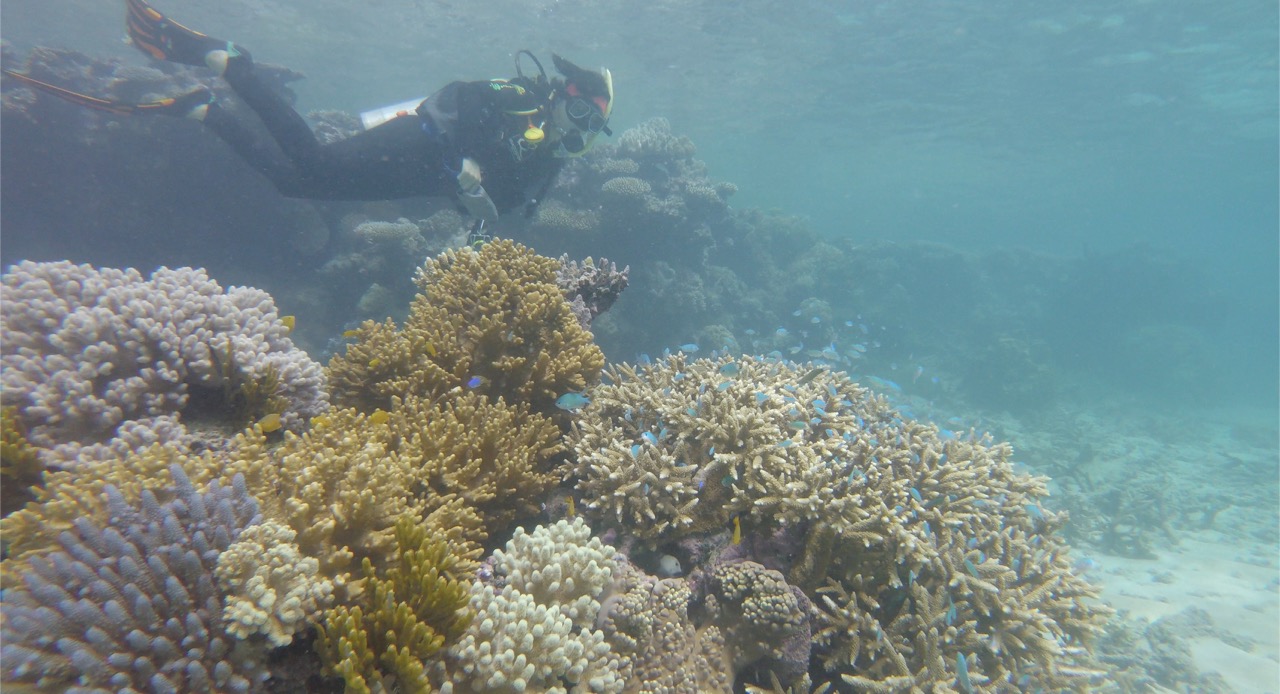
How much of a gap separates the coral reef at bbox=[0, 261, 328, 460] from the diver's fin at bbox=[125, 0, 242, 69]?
8.02m

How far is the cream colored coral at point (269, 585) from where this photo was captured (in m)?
2.02

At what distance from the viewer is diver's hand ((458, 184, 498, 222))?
8.27 meters

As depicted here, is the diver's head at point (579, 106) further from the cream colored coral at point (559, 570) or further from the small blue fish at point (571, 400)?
the cream colored coral at point (559, 570)

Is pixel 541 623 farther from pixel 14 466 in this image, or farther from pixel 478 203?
pixel 478 203

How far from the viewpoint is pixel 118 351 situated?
3.30 m

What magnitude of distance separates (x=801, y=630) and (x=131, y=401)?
441cm

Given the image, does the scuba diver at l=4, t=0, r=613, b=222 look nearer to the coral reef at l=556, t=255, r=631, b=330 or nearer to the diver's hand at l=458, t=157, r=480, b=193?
the diver's hand at l=458, t=157, r=480, b=193

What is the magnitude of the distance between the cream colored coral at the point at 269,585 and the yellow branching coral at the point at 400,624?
0.12 metres

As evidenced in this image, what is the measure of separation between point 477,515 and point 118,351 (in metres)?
2.46

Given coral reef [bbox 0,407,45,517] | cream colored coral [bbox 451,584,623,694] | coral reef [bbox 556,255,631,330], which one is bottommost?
cream colored coral [bbox 451,584,623,694]

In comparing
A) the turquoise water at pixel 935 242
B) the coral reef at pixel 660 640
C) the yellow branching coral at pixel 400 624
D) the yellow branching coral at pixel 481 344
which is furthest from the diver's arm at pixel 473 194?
the yellow branching coral at pixel 400 624

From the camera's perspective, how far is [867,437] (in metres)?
4.53

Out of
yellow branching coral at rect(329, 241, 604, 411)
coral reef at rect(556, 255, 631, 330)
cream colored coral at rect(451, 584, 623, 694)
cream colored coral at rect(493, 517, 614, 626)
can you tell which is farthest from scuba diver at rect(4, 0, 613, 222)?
cream colored coral at rect(451, 584, 623, 694)

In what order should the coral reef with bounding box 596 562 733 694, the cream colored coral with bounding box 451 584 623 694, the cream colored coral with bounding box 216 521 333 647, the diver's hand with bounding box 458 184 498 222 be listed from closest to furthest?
the cream colored coral with bounding box 216 521 333 647 → the cream colored coral with bounding box 451 584 623 694 → the coral reef with bounding box 596 562 733 694 → the diver's hand with bounding box 458 184 498 222
